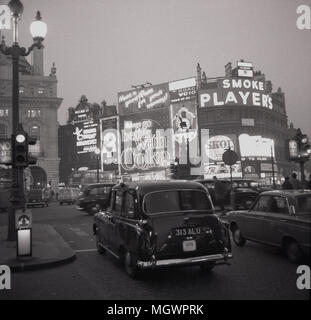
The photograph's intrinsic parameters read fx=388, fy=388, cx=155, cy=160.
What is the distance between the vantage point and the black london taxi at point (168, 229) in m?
6.68

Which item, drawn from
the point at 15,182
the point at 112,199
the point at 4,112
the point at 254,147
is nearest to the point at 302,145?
the point at 112,199

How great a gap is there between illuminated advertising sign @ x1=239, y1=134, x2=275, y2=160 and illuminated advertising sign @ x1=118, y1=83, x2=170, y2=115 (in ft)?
51.4

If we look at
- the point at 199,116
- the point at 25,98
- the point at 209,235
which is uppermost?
the point at 25,98

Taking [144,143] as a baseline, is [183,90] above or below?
above

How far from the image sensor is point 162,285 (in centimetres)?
659

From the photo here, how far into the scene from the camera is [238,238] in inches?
405

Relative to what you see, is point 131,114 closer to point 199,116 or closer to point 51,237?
point 199,116

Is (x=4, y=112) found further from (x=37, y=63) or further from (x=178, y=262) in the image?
(x=178, y=262)

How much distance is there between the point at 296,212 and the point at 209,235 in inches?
86.6

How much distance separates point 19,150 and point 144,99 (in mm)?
68586

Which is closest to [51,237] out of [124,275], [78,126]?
[124,275]

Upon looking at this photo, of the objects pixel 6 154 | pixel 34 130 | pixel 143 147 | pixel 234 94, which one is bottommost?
pixel 6 154

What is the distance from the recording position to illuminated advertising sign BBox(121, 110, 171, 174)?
73812mm
